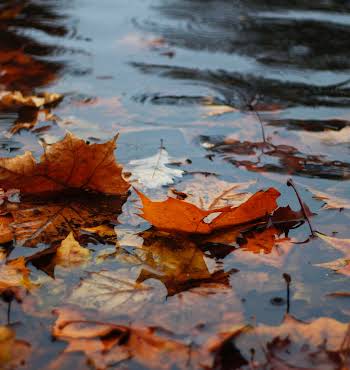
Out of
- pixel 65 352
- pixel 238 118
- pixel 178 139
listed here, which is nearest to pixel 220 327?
pixel 65 352

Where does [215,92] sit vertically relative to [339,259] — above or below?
below

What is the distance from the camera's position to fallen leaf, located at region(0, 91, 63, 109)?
235cm

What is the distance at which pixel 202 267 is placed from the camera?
1247mm

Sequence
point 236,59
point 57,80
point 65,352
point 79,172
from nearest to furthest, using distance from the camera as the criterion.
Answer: point 65,352
point 79,172
point 57,80
point 236,59

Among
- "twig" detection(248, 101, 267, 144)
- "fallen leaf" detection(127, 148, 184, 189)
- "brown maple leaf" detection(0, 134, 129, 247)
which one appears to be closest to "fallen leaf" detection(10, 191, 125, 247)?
"brown maple leaf" detection(0, 134, 129, 247)

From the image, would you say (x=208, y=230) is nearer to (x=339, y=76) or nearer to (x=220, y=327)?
(x=220, y=327)

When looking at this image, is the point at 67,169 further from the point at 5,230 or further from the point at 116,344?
the point at 116,344

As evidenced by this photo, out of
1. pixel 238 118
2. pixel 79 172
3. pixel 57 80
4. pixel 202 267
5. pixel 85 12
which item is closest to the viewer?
pixel 202 267

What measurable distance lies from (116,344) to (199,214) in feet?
1.25

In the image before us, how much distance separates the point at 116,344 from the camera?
103 centimetres

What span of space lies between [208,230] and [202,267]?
0.40 feet

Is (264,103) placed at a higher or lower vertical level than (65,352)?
lower

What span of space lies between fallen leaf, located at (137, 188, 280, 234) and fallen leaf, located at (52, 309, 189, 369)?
1.05ft

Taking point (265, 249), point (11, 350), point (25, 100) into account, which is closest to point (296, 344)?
point (265, 249)
